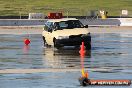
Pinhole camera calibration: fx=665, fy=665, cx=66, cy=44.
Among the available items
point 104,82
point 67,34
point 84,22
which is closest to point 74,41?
point 67,34

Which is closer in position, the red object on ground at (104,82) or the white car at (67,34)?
the red object on ground at (104,82)

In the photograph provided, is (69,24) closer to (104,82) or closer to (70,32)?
(70,32)

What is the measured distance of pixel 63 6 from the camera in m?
104

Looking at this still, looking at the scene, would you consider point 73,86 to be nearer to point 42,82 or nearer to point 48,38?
point 42,82

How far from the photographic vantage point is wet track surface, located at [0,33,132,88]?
A: 66.5 feet

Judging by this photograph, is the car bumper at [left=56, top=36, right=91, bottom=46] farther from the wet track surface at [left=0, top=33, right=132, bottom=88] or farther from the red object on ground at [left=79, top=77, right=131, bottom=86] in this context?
the red object on ground at [left=79, top=77, right=131, bottom=86]

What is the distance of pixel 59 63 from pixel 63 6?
76.8m

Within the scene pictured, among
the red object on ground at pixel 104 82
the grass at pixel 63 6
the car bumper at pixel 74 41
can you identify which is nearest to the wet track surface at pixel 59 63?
the red object on ground at pixel 104 82

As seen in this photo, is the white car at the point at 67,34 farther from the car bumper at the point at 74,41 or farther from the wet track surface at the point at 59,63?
the wet track surface at the point at 59,63

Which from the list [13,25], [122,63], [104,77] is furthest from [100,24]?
[104,77]

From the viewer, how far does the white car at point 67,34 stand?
35.2 meters

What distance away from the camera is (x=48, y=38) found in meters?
37.6

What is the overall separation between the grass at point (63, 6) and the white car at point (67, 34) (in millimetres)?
56997

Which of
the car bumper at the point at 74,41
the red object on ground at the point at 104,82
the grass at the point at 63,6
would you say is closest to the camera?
the red object on ground at the point at 104,82
